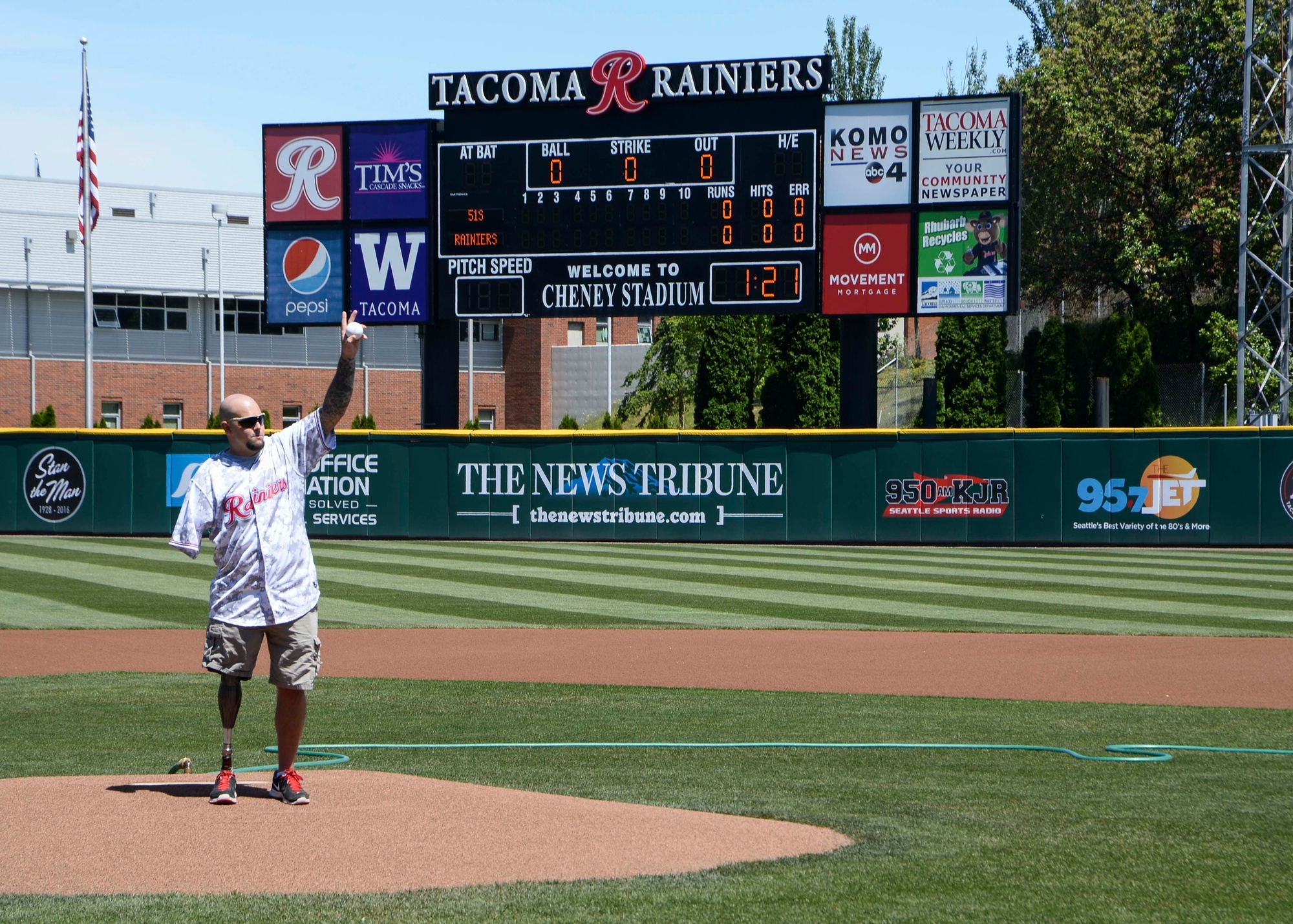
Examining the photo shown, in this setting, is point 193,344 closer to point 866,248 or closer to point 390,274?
point 390,274

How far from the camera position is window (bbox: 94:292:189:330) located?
47688 mm

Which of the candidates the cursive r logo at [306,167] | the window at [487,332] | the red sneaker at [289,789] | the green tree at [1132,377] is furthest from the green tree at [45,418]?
the red sneaker at [289,789]

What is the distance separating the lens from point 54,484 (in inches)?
1034

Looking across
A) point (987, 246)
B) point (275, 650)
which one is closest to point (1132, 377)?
point (987, 246)

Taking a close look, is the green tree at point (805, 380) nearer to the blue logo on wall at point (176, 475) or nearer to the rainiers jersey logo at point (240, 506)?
the blue logo on wall at point (176, 475)

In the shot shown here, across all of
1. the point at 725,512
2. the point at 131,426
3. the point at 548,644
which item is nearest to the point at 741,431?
the point at 725,512

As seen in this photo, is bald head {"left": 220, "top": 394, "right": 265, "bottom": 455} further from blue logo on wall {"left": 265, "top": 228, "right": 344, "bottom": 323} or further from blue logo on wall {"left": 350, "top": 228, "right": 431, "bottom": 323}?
blue logo on wall {"left": 265, "top": 228, "right": 344, "bottom": 323}

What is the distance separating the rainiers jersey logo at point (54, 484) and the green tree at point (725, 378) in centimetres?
1959

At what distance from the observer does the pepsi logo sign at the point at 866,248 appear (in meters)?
23.6

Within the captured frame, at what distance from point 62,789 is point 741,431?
20.3m

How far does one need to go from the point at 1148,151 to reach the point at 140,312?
3374cm

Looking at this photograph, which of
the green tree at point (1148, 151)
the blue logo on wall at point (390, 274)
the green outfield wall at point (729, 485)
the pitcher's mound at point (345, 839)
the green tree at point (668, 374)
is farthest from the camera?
the green tree at point (668, 374)

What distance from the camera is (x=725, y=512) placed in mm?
25734

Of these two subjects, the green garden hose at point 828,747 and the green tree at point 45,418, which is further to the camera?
the green tree at point 45,418
